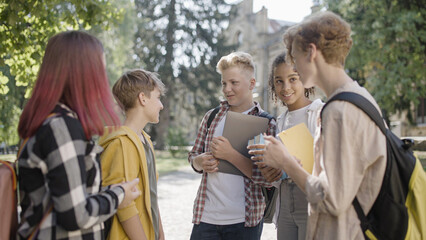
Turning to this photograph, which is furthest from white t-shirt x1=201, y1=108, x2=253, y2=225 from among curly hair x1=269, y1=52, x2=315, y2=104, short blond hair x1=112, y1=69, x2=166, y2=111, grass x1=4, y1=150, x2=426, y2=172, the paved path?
grass x1=4, y1=150, x2=426, y2=172

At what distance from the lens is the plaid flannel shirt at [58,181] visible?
4.62 ft

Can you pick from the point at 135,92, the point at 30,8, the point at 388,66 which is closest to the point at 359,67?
the point at 388,66

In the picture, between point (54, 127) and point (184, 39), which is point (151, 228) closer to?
point (54, 127)

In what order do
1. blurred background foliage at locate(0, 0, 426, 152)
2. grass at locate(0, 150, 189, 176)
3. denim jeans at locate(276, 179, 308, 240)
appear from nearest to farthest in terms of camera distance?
denim jeans at locate(276, 179, 308, 240) < blurred background foliage at locate(0, 0, 426, 152) < grass at locate(0, 150, 189, 176)

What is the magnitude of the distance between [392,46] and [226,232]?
1239cm

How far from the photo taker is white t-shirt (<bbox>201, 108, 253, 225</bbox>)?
2.59m

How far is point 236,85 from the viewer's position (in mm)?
2797

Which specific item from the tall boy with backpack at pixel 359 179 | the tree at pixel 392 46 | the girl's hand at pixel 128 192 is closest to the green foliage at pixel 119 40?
the tree at pixel 392 46

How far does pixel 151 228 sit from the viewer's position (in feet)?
7.04

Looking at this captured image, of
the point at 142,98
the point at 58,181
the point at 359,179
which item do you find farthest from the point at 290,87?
the point at 58,181

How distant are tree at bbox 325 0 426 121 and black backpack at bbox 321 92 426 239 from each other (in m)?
11.6

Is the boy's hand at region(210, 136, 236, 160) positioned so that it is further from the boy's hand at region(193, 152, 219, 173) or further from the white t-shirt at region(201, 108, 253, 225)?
the white t-shirt at region(201, 108, 253, 225)

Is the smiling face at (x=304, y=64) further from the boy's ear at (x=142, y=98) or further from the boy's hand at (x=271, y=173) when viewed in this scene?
the boy's ear at (x=142, y=98)

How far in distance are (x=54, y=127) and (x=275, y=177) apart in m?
1.46
